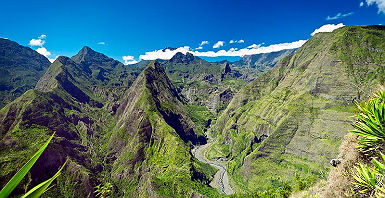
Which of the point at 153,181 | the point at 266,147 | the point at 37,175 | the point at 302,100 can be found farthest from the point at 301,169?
the point at 37,175

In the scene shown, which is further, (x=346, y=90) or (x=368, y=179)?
(x=346, y=90)

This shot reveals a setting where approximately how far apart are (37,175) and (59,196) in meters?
20.3

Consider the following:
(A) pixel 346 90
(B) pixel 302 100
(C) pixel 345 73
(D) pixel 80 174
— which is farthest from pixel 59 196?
A: (C) pixel 345 73

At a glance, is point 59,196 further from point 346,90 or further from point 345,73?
point 345,73

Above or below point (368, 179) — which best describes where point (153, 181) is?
below

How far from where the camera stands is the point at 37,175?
13125 cm

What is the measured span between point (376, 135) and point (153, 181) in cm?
14146

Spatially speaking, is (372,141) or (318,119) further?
(318,119)

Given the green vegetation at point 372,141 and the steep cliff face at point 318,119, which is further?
the steep cliff face at point 318,119

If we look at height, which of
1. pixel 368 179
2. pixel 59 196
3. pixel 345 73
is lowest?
pixel 59 196

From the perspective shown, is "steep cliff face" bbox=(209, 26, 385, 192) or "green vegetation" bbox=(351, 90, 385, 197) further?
"steep cliff face" bbox=(209, 26, 385, 192)

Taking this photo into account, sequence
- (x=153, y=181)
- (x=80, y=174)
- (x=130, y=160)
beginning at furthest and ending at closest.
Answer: (x=130, y=160) < (x=80, y=174) < (x=153, y=181)

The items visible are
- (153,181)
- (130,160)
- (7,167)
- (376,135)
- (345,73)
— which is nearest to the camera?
(376,135)

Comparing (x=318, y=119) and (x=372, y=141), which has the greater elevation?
(x=372, y=141)
